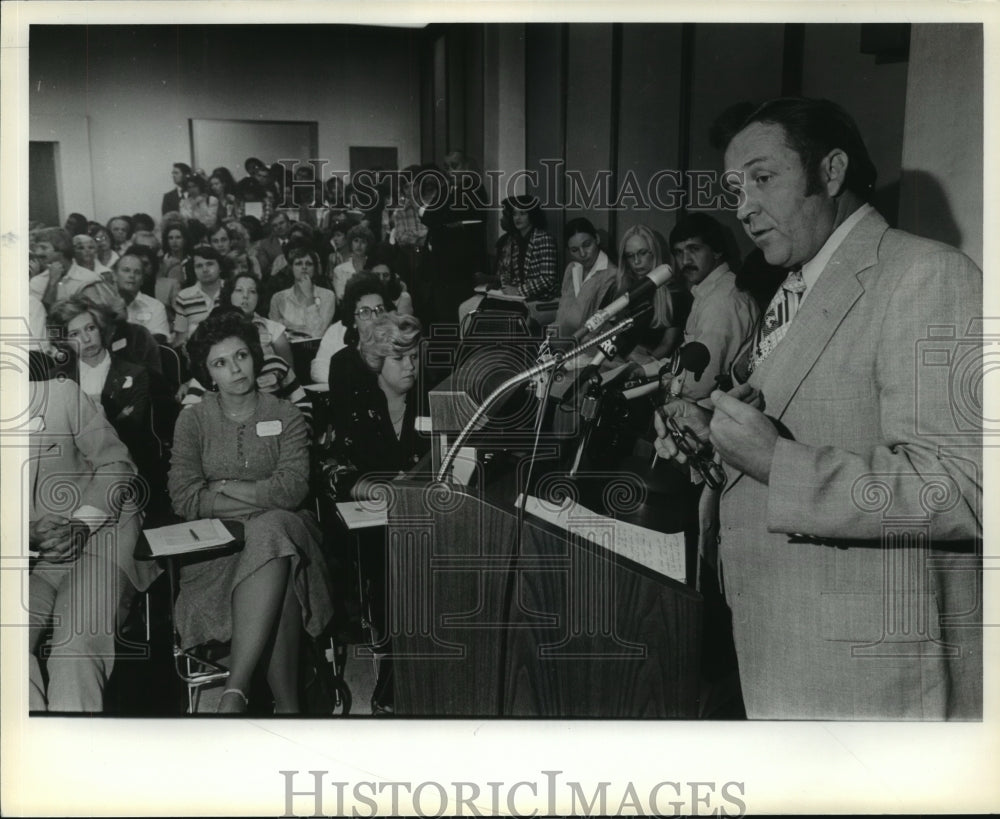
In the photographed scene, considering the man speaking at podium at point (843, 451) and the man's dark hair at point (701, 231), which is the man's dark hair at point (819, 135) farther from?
the man's dark hair at point (701, 231)

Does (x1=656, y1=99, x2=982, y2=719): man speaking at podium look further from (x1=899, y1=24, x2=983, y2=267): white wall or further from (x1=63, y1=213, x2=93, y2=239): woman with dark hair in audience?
(x1=63, y1=213, x2=93, y2=239): woman with dark hair in audience

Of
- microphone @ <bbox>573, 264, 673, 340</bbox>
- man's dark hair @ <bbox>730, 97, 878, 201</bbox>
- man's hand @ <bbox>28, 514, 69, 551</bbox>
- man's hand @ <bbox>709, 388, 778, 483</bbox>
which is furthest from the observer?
man's hand @ <bbox>28, 514, 69, 551</bbox>

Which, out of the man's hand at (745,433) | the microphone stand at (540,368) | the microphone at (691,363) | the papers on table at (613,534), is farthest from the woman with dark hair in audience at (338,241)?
the man's hand at (745,433)

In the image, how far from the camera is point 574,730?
2393 millimetres

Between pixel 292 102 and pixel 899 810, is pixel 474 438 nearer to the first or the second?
pixel 292 102

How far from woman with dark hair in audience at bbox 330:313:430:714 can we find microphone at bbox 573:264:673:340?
1.42 ft

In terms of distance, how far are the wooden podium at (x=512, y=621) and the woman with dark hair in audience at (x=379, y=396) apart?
0.10 metres

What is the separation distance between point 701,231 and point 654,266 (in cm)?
14

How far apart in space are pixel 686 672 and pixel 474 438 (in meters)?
0.74

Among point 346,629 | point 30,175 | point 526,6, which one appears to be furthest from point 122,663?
point 526,6

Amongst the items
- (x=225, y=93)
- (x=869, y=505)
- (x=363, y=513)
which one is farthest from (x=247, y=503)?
(x=869, y=505)

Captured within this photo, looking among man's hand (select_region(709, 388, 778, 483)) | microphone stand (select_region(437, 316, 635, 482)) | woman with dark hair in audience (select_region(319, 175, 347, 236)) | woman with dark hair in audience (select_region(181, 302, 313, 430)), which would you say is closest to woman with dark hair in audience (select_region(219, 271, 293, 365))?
woman with dark hair in audience (select_region(181, 302, 313, 430))

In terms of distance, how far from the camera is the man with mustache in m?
2.36

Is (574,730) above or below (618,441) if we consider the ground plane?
below
